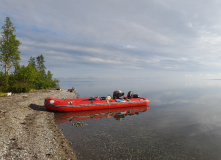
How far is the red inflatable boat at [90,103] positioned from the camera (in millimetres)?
18156

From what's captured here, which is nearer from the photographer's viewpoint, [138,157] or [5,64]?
[138,157]

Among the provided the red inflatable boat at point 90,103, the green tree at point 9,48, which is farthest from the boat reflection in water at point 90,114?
the green tree at point 9,48

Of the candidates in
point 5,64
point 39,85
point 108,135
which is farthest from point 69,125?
point 39,85

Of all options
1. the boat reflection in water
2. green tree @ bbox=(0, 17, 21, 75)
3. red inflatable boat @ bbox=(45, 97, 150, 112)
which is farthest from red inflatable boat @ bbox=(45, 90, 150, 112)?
green tree @ bbox=(0, 17, 21, 75)

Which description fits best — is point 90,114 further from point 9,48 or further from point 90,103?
point 9,48

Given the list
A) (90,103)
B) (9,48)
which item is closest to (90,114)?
(90,103)

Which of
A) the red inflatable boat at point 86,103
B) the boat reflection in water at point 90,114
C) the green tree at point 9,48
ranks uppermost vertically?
the green tree at point 9,48

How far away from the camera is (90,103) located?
2041 cm

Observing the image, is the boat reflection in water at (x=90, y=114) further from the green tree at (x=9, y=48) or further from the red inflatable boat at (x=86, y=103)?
the green tree at (x=9, y=48)

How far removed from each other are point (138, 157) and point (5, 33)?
38001 millimetres

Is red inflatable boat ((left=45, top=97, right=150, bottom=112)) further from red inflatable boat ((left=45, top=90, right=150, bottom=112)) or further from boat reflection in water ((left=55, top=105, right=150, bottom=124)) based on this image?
boat reflection in water ((left=55, top=105, right=150, bottom=124))

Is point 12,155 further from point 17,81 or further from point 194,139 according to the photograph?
point 17,81

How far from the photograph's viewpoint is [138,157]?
335 inches

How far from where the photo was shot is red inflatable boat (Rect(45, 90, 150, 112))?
1816 cm
